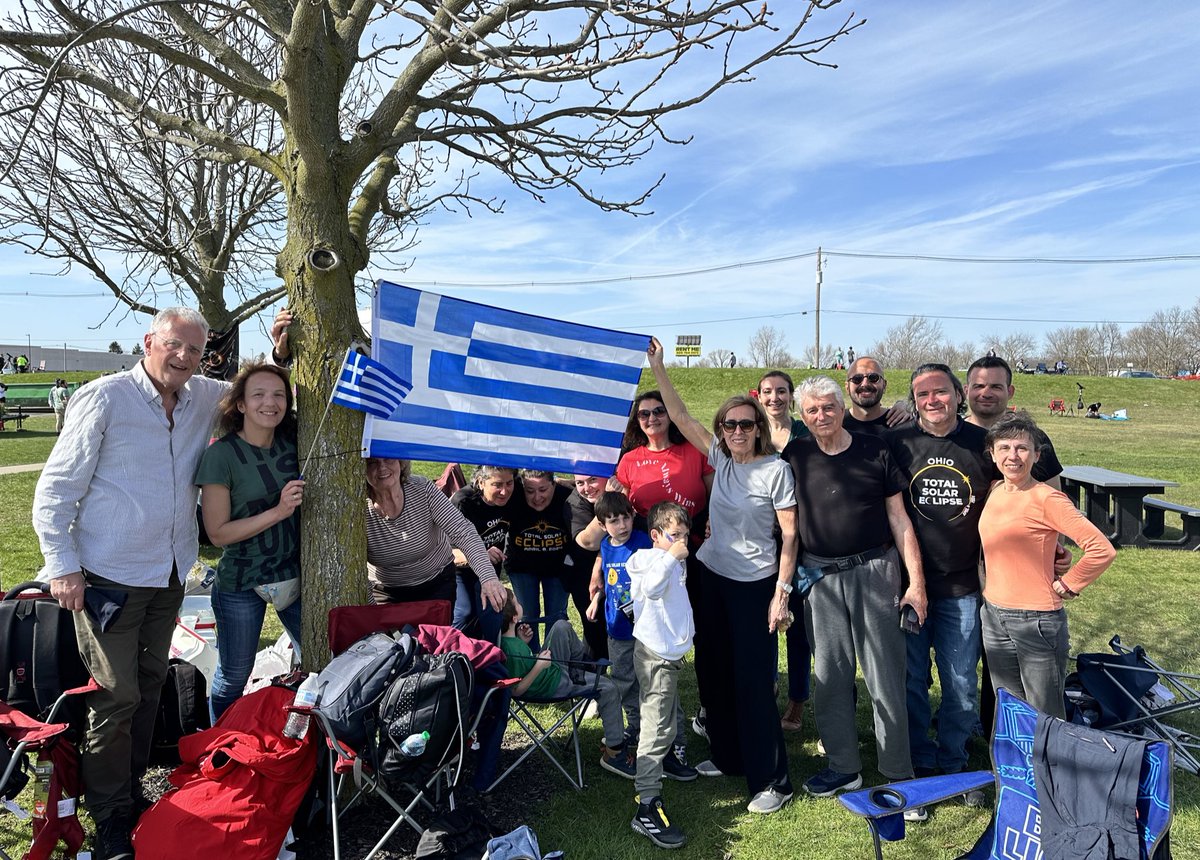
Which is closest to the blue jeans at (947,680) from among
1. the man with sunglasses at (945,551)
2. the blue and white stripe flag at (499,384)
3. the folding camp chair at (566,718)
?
the man with sunglasses at (945,551)

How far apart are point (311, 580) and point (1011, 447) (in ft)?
11.0

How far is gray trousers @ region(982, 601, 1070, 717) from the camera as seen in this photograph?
3.41 metres

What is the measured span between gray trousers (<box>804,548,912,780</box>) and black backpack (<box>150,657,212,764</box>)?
10.1 ft

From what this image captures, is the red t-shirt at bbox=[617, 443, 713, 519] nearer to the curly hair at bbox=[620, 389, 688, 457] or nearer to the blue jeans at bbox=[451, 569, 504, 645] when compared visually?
the curly hair at bbox=[620, 389, 688, 457]

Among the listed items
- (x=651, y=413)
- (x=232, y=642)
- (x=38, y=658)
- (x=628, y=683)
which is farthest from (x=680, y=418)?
(x=38, y=658)

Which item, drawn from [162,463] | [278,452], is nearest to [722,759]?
[278,452]

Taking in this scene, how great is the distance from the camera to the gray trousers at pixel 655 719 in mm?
3484

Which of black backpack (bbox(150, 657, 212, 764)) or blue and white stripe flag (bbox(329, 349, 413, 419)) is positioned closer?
blue and white stripe flag (bbox(329, 349, 413, 419))

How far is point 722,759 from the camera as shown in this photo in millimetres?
3996

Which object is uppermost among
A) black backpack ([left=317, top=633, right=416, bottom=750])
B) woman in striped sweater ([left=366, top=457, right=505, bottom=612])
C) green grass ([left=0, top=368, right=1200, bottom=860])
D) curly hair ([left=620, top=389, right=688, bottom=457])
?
curly hair ([left=620, top=389, right=688, bottom=457])

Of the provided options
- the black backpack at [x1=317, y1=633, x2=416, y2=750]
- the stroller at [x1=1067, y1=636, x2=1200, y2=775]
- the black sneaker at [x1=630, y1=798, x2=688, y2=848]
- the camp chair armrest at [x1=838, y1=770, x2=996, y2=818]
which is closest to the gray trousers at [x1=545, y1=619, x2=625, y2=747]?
the black sneaker at [x1=630, y1=798, x2=688, y2=848]

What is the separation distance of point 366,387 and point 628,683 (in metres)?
2.11

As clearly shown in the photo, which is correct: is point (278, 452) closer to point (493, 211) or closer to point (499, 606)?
point (499, 606)

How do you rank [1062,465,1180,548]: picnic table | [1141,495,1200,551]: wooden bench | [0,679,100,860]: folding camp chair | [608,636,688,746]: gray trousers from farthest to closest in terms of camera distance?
[1062,465,1180,548]: picnic table
[1141,495,1200,551]: wooden bench
[608,636,688,746]: gray trousers
[0,679,100,860]: folding camp chair
